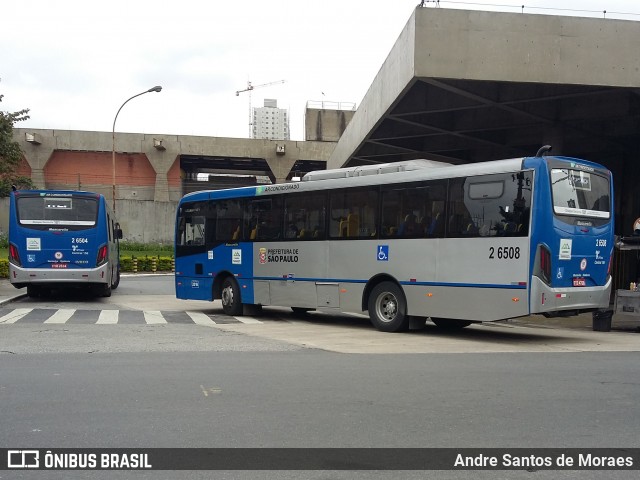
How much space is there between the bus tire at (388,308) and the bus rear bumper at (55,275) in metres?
10.3

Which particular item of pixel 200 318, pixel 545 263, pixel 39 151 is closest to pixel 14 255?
pixel 200 318

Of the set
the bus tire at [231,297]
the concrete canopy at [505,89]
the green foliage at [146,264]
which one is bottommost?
the green foliage at [146,264]

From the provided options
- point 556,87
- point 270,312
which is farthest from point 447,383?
point 556,87

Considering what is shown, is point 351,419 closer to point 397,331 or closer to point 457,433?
point 457,433

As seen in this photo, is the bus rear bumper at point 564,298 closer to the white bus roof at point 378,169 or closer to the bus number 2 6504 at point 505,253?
the bus number 2 6504 at point 505,253

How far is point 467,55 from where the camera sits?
59.4 ft

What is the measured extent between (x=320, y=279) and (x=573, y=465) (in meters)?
10.9

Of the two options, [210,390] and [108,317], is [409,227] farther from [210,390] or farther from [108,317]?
[108,317]

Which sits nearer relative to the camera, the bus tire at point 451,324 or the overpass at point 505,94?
the bus tire at point 451,324

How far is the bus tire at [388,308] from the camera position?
14383mm

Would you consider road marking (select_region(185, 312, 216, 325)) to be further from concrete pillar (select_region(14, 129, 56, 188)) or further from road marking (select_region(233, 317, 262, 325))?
concrete pillar (select_region(14, 129, 56, 188))

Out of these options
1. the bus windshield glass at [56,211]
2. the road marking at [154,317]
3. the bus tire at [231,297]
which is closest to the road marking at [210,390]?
the road marking at [154,317]

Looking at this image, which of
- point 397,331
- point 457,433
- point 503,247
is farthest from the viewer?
point 397,331

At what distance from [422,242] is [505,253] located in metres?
1.91
